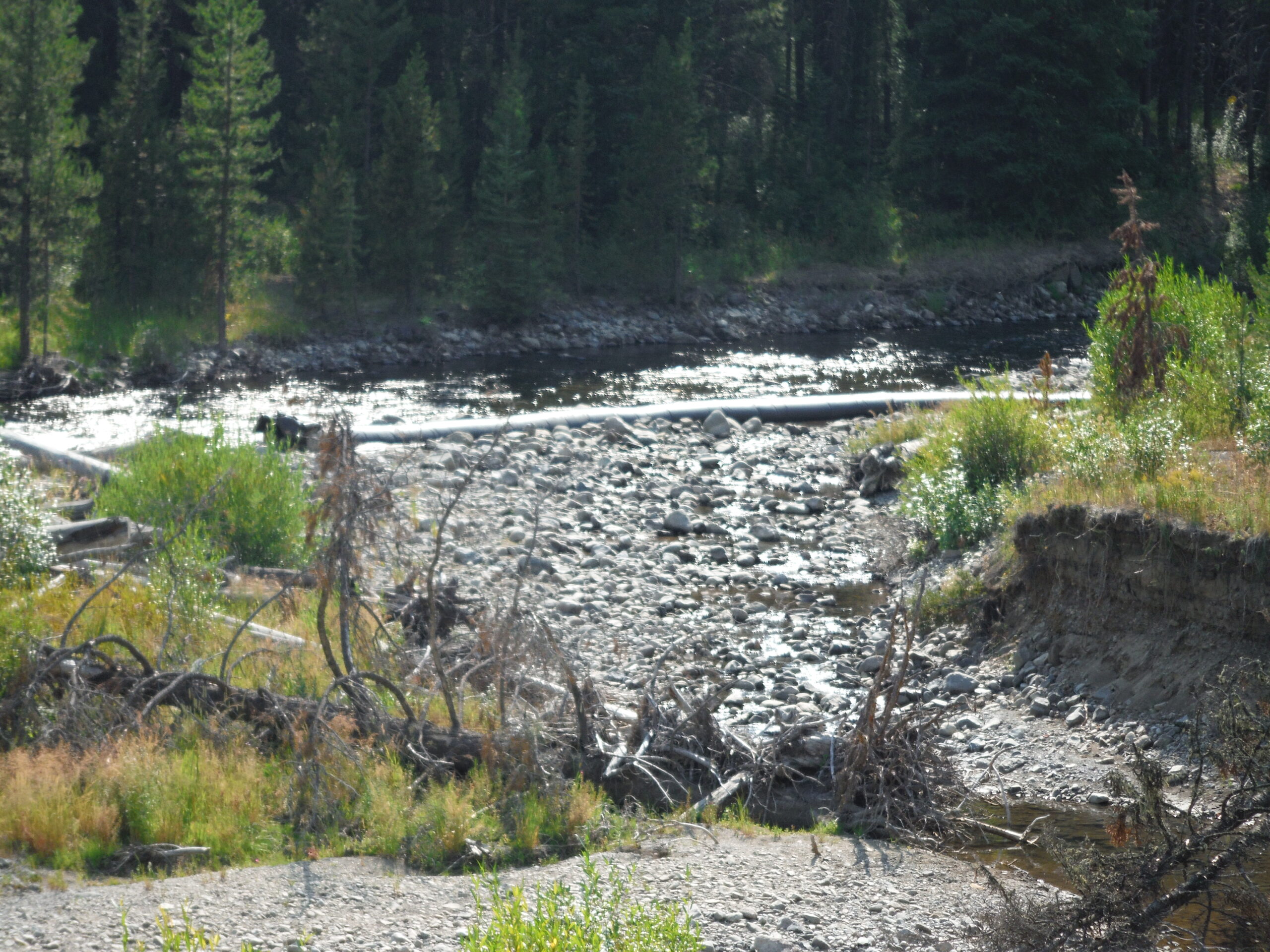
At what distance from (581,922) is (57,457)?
1069 cm

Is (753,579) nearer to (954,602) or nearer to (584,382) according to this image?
(954,602)

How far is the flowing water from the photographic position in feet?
65.1

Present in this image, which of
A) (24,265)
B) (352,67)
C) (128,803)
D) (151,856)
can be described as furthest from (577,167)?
(151,856)

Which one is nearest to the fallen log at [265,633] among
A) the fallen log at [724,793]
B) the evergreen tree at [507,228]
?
the fallen log at [724,793]

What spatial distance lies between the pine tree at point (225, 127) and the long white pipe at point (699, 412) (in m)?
11.6

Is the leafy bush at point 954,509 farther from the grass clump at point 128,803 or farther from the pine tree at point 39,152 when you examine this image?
the pine tree at point 39,152

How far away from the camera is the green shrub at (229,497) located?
362 inches

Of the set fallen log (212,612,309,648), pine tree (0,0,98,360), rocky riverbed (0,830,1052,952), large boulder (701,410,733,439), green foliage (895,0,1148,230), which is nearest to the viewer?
rocky riverbed (0,830,1052,952)

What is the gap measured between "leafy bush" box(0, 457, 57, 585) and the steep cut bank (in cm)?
665

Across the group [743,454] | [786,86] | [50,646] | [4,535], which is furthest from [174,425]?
[786,86]

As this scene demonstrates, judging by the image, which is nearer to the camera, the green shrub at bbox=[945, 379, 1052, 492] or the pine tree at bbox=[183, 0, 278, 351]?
the green shrub at bbox=[945, 379, 1052, 492]

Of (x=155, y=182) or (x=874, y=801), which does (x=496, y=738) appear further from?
(x=155, y=182)

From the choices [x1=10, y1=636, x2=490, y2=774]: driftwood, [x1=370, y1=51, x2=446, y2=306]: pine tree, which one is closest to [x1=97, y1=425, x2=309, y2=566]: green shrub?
[x1=10, y1=636, x2=490, y2=774]: driftwood

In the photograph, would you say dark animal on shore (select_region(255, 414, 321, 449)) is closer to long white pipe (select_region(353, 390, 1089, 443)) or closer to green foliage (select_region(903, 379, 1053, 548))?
long white pipe (select_region(353, 390, 1089, 443))
